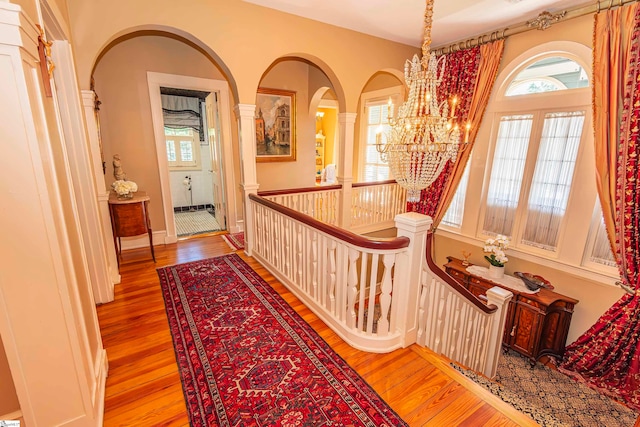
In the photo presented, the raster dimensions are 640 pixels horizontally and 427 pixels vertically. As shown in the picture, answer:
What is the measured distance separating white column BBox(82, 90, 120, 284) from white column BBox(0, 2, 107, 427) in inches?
60.1

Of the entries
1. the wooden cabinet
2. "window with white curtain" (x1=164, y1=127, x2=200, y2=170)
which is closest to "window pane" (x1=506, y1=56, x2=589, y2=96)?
the wooden cabinet

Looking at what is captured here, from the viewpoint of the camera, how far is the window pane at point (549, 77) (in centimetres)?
312

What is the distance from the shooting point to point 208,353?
194cm

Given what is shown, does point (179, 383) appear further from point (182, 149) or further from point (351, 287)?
point (182, 149)

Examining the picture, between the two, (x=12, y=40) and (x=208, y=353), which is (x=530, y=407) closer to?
(x=208, y=353)

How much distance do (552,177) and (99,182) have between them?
16.4ft

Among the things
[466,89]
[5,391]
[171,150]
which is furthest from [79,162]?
[466,89]

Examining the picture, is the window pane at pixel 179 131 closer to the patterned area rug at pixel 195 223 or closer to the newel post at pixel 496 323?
the patterned area rug at pixel 195 223

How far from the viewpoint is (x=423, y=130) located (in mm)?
2447

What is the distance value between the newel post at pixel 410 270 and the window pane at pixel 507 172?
2.64 m

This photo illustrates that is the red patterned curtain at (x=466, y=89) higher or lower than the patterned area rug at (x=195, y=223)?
higher

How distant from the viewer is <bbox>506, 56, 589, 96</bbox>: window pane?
312 cm

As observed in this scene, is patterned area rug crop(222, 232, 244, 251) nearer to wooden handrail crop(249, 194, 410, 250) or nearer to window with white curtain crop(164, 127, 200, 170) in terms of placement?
wooden handrail crop(249, 194, 410, 250)

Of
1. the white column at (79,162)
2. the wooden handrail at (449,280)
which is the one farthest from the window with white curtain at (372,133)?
the white column at (79,162)
